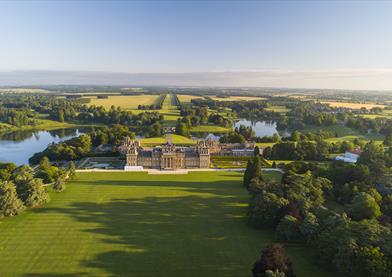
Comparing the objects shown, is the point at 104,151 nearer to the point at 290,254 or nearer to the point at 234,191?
the point at 234,191

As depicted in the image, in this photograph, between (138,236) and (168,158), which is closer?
(138,236)

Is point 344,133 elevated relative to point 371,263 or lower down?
lower down

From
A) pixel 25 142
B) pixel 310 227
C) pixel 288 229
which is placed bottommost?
pixel 25 142

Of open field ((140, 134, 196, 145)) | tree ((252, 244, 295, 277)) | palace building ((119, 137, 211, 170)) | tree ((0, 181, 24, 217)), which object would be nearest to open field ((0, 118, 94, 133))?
open field ((140, 134, 196, 145))

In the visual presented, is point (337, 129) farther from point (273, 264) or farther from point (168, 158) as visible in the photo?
point (273, 264)

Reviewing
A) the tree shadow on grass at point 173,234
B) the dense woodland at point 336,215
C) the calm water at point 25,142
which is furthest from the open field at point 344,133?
the calm water at point 25,142

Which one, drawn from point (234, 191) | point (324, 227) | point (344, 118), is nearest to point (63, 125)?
point (234, 191)

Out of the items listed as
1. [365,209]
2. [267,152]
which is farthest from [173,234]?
[267,152]
